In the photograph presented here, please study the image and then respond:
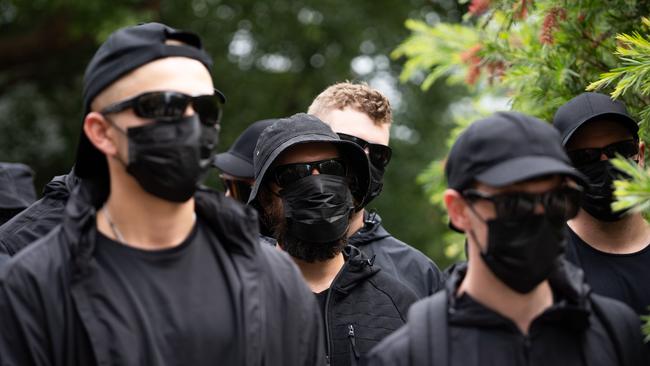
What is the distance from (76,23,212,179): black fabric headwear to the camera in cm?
353

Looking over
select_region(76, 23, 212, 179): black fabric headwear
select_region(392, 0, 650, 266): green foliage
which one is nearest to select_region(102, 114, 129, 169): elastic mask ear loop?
select_region(76, 23, 212, 179): black fabric headwear

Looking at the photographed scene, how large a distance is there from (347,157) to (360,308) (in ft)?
2.77

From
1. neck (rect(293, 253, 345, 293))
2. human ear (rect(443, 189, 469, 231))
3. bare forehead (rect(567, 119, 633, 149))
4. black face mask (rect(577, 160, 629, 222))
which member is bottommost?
neck (rect(293, 253, 345, 293))

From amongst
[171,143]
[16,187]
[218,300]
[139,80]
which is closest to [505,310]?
[218,300]

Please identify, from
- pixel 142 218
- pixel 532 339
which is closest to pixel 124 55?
pixel 142 218

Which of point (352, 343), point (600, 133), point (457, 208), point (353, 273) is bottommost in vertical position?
point (352, 343)

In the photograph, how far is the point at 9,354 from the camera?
3236 millimetres

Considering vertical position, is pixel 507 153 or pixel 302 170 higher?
pixel 507 153

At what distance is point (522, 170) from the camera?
10.6 feet

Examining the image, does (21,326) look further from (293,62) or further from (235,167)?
(293,62)

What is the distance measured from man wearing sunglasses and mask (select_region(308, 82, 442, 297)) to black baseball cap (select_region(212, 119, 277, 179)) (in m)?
0.79

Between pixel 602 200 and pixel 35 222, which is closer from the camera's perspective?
pixel 602 200

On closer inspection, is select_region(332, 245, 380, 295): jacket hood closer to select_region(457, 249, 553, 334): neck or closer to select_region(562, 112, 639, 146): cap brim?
select_region(562, 112, 639, 146): cap brim

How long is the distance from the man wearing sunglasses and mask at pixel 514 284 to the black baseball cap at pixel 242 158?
3189 millimetres
